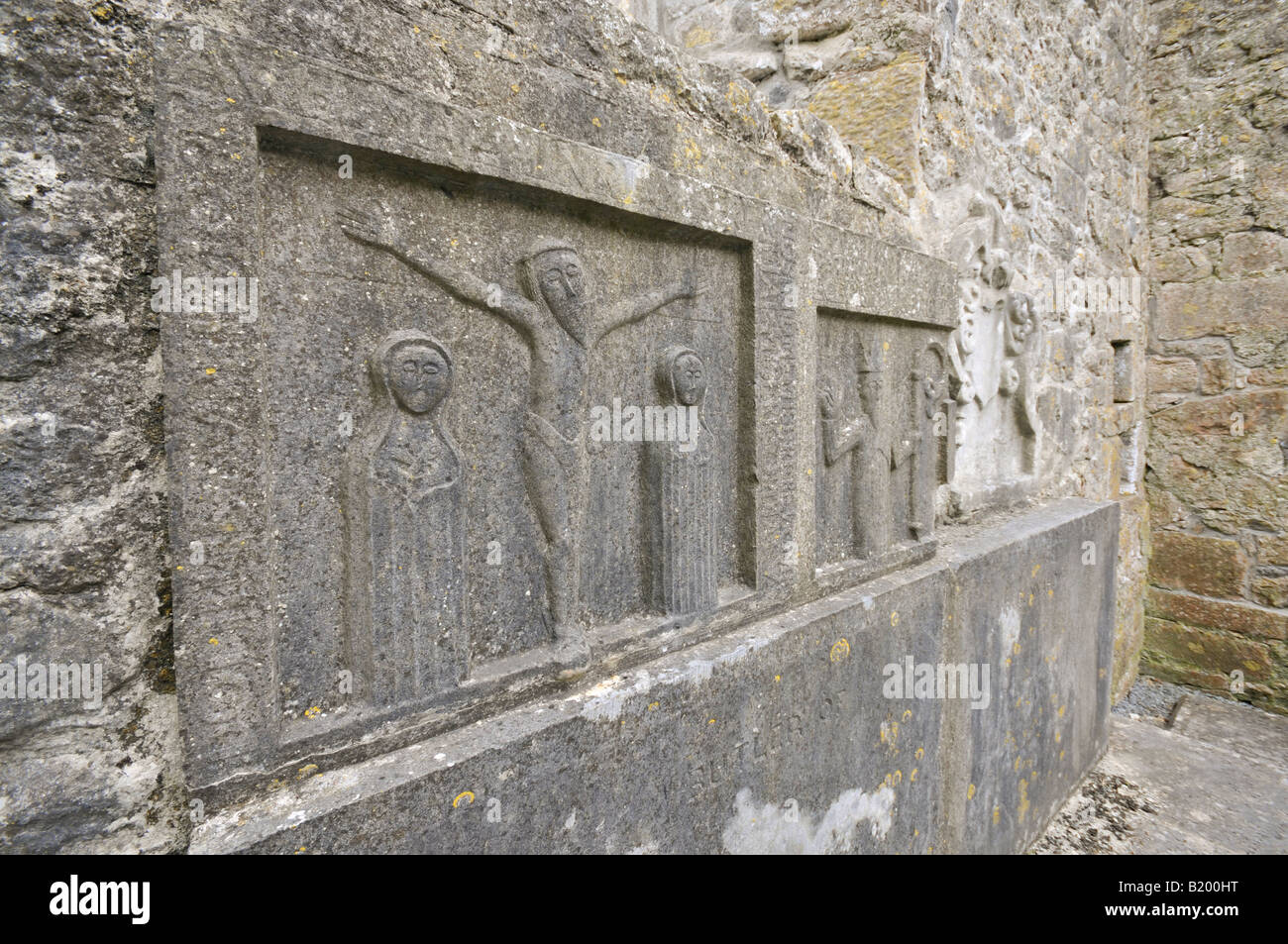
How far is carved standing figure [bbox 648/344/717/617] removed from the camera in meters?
1.56

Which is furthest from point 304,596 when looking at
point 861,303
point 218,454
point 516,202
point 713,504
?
point 861,303

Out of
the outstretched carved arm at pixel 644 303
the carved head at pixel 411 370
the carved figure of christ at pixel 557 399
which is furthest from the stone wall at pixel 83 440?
the outstretched carved arm at pixel 644 303

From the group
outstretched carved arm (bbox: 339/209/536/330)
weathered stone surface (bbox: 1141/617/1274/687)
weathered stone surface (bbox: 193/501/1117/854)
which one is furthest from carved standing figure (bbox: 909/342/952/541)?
weathered stone surface (bbox: 1141/617/1274/687)

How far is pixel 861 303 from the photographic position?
209 cm

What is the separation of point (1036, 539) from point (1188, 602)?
2.79 meters

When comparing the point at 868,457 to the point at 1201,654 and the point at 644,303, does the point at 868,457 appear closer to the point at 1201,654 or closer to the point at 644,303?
the point at 644,303

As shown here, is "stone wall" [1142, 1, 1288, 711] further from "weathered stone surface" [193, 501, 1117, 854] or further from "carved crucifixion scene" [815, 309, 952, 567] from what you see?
"carved crucifixion scene" [815, 309, 952, 567]

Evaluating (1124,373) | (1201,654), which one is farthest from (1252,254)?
(1201,654)

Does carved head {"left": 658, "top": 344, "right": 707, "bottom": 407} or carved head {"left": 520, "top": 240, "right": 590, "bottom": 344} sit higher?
carved head {"left": 520, "top": 240, "right": 590, "bottom": 344}

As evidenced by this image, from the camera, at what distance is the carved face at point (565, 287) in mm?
1324

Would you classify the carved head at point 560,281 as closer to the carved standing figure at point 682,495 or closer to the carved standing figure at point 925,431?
the carved standing figure at point 682,495

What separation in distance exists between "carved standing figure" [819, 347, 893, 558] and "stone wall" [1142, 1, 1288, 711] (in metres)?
3.62

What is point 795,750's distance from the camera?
1.77 metres

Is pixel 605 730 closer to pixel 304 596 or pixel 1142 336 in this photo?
pixel 304 596
